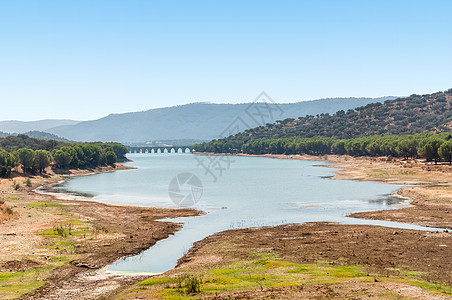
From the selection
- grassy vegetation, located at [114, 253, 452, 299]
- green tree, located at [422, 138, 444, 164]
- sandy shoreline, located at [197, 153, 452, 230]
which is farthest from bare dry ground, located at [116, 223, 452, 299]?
green tree, located at [422, 138, 444, 164]

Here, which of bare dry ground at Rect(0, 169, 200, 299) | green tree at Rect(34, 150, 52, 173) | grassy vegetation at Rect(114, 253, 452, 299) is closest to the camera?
grassy vegetation at Rect(114, 253, 452, 299)

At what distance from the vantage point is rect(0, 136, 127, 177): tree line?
12924cm

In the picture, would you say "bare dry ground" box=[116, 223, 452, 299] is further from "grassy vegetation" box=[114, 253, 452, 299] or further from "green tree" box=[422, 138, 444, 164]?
"green tree" box=[422, 138, 444, 164]

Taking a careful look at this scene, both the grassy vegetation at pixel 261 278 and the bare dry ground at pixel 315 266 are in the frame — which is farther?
the grassy vegetation at pixel 261 278

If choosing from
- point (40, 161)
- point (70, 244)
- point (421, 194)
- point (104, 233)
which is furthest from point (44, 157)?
point (421, 194)

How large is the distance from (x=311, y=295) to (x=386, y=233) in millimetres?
24965

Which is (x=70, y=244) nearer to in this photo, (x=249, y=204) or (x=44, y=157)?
(x=249, y=204)

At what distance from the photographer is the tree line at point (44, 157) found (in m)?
129

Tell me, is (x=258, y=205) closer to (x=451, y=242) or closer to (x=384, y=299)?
(x=451, y=242)

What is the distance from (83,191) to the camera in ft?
347

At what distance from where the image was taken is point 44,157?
466ft

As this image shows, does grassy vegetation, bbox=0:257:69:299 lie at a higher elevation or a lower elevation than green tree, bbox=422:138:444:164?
lower

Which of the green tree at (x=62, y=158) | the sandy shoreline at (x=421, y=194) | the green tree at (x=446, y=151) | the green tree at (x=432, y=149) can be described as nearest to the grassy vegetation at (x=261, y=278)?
the sandy shoreline at (x=421, y=194)

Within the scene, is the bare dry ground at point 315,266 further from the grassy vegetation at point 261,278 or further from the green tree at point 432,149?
the green tree at point 432,149
